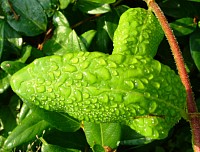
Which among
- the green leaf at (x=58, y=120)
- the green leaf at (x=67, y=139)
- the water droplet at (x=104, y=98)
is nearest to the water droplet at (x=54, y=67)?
the water droplet at (x=104, y=98)

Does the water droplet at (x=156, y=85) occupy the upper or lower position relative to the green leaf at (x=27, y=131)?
upper

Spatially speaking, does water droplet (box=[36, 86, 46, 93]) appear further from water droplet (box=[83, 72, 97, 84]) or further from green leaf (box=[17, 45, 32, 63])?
green leaf (box=[17, 45, 32, 63])

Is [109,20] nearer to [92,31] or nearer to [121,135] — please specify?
[92,31]

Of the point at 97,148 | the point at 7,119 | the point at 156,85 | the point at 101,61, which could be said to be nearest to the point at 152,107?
the point at 156,85

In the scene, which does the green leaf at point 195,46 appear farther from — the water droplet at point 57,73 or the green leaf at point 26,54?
the water droplet at point 57,73

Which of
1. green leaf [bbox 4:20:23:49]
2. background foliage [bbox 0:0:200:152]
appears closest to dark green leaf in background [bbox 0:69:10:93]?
background foliage [bbox 0:0:200:152]

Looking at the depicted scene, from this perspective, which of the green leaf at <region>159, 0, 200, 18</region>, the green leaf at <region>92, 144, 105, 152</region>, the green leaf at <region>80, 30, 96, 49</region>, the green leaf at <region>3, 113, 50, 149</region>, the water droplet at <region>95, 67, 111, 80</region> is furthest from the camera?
the green leaf at <region>159, 0, 200, 18</region>
